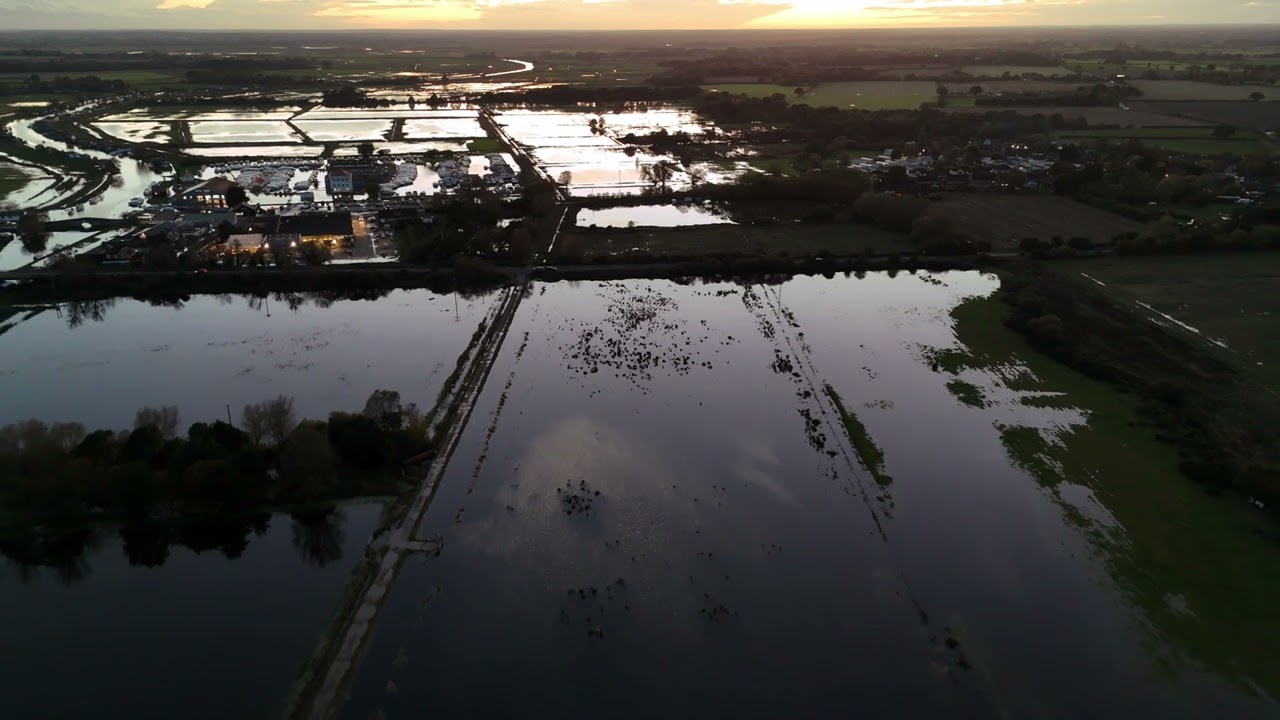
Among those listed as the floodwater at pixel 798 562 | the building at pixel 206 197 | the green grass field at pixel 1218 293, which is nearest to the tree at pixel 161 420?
the floodwater at pixel 798 562

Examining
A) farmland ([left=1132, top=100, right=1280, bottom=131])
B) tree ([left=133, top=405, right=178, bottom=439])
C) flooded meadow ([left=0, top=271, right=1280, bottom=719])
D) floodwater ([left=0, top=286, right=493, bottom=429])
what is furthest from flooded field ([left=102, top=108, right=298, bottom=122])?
farmland ([left=1132, top=100, right=1280, bottom=131])

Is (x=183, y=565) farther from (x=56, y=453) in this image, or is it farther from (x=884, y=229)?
(x=884, y=229)

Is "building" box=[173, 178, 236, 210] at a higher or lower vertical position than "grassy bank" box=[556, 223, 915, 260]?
higher

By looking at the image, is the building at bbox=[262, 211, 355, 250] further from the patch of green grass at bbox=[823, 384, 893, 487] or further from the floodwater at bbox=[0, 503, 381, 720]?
the patch of green grass at bbox=[823, 384, 893, 487]

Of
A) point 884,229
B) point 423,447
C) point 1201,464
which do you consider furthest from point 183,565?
point 884,229

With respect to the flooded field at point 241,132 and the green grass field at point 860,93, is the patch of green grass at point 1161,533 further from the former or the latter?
the flooded field at point 241,132
